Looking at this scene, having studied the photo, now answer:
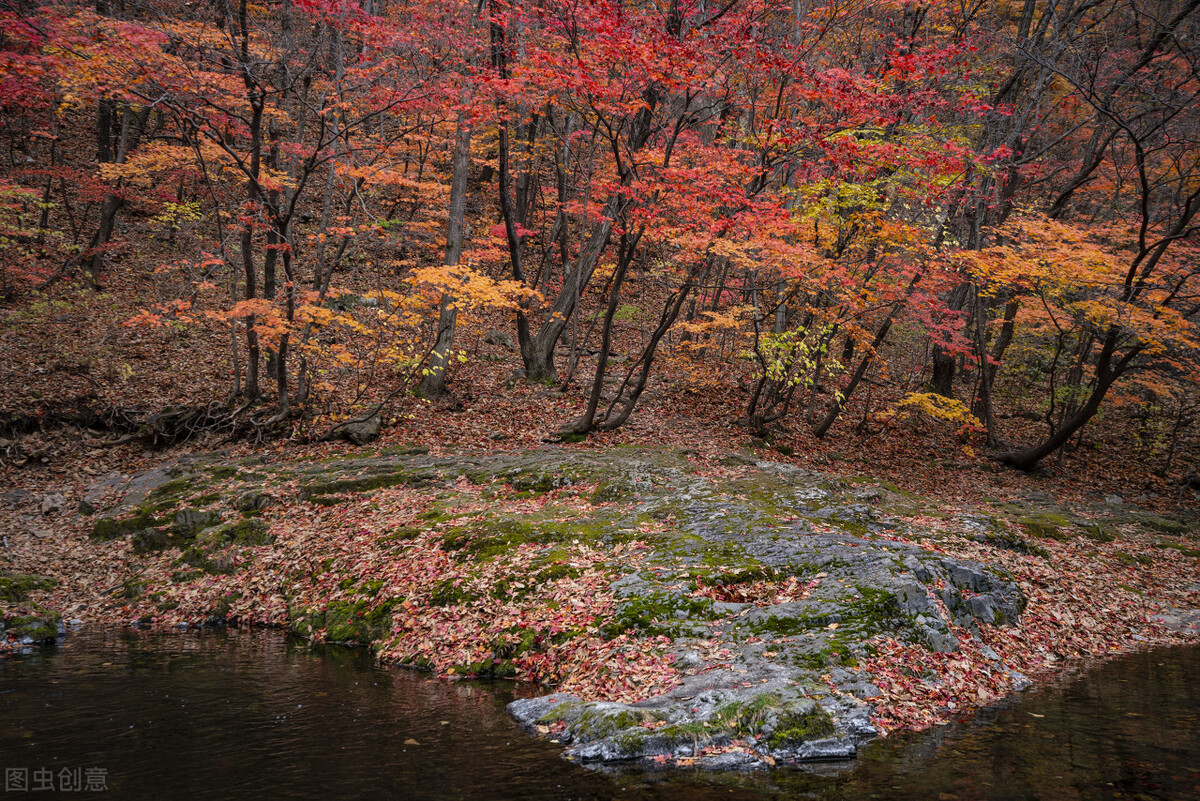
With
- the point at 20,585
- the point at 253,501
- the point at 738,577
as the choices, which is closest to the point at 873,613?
the point at 738,577

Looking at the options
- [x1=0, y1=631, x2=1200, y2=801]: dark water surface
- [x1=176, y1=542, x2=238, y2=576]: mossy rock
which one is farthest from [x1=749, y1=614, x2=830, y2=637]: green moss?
[x1=176, y1=542, x2=238, y2=576]: mossy rock

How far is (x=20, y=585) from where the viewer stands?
356 inches

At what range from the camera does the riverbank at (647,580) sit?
5.70m

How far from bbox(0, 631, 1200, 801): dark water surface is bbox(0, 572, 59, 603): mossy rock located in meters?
2.05

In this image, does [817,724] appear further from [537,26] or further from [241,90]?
[537,26]

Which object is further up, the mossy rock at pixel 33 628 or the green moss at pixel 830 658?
the green moss at pixel 830 658

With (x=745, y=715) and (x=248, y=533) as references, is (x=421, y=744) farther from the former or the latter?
(x=248, y=533)

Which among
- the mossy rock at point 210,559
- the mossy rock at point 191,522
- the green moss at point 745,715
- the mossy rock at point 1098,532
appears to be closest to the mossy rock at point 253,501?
the mossy rock at point 191,522

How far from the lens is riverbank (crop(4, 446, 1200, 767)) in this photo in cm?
570

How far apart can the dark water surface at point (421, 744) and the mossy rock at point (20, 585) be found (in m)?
2.05

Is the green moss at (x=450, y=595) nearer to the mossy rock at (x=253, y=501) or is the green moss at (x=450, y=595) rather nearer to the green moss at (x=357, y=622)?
the green moss at (x=357, y=622)

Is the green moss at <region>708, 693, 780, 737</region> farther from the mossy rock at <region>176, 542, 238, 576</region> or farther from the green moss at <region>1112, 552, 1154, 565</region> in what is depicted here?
the green moss at <region>1112, 552, 1154, 565</region>

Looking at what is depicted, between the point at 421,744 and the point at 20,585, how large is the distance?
306 inches

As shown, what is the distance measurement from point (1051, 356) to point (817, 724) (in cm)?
2397
